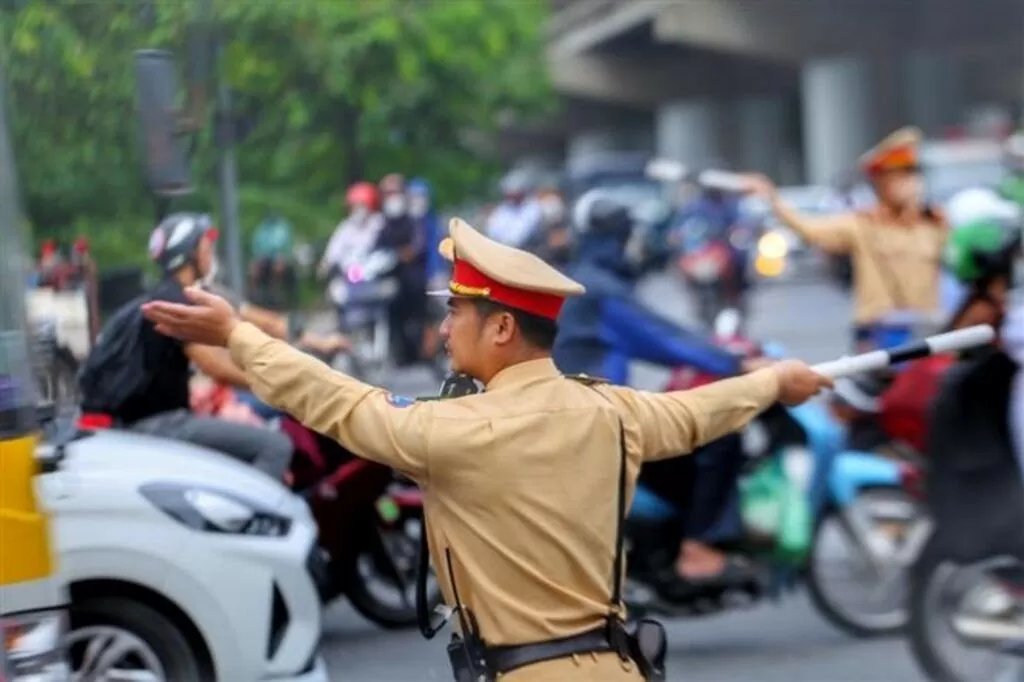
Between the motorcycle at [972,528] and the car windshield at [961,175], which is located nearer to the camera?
the motorcycle at [972,528]

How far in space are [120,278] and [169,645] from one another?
3.14 metres

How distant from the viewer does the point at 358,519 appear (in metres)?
8.97

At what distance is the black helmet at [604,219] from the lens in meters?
8.70

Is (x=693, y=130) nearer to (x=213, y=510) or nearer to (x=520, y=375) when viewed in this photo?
(x=213, y=510)

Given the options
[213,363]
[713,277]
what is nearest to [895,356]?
[213,363]

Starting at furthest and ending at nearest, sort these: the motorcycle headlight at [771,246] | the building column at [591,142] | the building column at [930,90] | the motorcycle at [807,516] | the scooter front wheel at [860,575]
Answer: the building column at [591,142]
the building column at [930,90]
the motorcycle headlight at [771,246]
the scooter front wheel at [860,575]
the motorcycle at [807,516]

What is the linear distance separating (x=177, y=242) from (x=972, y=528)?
295 centimetres

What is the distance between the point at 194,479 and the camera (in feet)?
23.2

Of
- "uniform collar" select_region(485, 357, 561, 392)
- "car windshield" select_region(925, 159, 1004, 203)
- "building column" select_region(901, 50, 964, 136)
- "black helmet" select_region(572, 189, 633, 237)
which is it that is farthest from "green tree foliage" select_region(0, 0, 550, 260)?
"building column" select_region(901, 50, 964, 136)

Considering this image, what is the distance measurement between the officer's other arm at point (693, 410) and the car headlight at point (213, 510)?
9.01 ft

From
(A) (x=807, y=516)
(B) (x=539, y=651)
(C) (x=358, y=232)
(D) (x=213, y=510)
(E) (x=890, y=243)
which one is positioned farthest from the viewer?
(C) (x=358, y=232)

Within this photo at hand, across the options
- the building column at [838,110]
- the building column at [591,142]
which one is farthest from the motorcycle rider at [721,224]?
the building column at [591,142]

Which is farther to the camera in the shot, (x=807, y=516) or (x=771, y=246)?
(x=771, y=246)

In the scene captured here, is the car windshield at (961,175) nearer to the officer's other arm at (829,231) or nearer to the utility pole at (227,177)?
the utility pole at (227,177)
